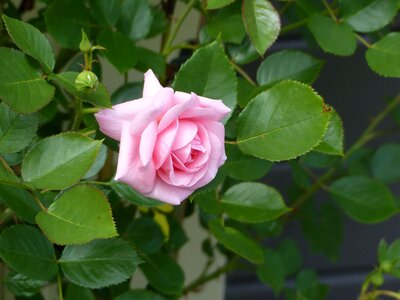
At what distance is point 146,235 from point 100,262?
159mm

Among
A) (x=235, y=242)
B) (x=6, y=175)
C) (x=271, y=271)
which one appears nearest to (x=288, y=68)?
(x=235, y=242)

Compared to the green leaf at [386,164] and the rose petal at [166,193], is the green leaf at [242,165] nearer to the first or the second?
the rose petal at [166,193]

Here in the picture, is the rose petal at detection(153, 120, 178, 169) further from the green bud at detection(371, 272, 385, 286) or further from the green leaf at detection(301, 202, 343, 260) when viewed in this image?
the green leaf at detection(301, 202, 343, 260)

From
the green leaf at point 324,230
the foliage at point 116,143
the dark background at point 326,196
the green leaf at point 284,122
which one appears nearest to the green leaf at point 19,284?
the foliage at point 116,143

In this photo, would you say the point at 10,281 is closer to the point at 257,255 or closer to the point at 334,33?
the point at 257,255

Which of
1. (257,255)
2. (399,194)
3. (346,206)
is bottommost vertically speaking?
(399,194)

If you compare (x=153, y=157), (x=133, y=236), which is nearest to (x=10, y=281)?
(x=133, y=236)

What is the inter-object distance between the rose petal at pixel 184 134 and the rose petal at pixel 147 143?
15 mm

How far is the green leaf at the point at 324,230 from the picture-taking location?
0.93m

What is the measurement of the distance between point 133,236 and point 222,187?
9cm

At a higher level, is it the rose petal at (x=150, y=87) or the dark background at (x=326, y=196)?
the rose petal at (x=150, y=87)

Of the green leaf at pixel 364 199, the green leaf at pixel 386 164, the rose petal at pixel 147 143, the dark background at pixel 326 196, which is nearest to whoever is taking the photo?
the rose petal at pixel 147 143

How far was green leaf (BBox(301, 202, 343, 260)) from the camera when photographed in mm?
926

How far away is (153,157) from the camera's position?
0.36 m
